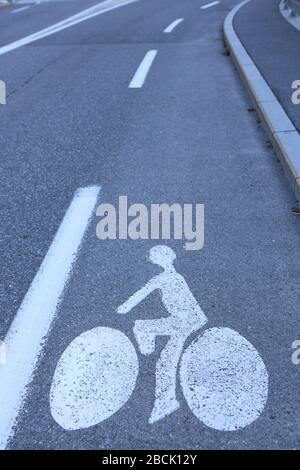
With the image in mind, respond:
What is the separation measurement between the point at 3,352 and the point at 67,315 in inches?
16.5

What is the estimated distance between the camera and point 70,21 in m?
15.2

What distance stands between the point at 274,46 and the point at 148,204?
662cm

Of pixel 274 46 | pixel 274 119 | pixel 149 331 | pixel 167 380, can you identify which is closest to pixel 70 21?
pixel 274 46

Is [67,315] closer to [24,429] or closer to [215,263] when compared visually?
[24,429]

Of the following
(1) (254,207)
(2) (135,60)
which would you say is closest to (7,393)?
(1) (254,207)

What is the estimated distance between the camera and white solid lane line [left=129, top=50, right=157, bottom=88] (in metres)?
7.81

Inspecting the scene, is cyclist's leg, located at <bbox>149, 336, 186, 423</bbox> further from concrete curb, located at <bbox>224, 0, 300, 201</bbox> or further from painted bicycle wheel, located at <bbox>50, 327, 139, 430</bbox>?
concrete curb, located at <bbox>224, 0, 300, 201</bbox>

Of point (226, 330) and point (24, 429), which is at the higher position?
point (24, 429)

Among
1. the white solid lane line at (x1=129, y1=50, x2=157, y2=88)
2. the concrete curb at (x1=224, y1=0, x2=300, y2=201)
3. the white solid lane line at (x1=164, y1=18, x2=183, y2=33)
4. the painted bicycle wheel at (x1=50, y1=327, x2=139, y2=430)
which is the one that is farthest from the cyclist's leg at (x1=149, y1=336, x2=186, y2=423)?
the white solid lane line at (x1=164, y1=18, x2=183, y2=33)

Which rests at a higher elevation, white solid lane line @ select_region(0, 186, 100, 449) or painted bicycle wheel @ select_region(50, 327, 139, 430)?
white solid lane line @ select_region(0, 186, 100, 449)

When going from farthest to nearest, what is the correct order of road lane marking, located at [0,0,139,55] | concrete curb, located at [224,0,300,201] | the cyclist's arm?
road lane marking, located at [0,0,139,55]
concrete curb, located at [224,0,300,201]
the cyclist's arm

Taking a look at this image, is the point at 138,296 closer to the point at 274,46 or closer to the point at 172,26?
the point at 274,46

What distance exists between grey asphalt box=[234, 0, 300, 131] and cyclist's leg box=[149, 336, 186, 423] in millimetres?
3337

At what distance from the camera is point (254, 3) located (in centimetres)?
1681
